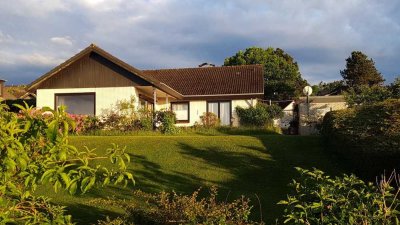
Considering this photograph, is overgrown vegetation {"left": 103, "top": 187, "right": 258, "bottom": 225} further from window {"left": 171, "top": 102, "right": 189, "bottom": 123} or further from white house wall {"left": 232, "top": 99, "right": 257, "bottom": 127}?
window {"left": 171, "top": 102, "right": 189, "bottom": 123}

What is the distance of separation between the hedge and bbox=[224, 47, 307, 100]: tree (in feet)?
122

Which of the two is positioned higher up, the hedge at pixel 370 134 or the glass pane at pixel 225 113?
the glass pane at pixel 225 113

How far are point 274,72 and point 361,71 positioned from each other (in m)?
9.42

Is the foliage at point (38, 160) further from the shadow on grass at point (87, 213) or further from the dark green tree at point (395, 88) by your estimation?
the dark green tree at point (395, 88)

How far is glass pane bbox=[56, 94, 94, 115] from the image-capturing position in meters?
24.4

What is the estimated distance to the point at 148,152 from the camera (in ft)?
47.7

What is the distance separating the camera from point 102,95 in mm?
24078

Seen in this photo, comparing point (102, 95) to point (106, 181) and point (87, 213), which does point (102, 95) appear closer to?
point (87, 213)

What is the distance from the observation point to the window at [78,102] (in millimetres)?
24328

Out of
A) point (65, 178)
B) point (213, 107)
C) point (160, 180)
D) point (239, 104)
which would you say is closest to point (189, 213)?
point (65, 178)

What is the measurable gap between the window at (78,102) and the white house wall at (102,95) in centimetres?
23

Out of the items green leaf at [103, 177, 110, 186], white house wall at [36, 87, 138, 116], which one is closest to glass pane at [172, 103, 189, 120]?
white house wall at [36, 87, 138, 116]

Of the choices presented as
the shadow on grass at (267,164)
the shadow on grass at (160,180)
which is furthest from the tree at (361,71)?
the shadow on grass at (160,180)

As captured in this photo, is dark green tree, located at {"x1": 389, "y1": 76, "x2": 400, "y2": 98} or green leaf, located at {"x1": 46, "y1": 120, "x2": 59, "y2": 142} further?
dark green tree, located at {"x1": 389, "y1": 76, "x2": 400, "y2": 98}
